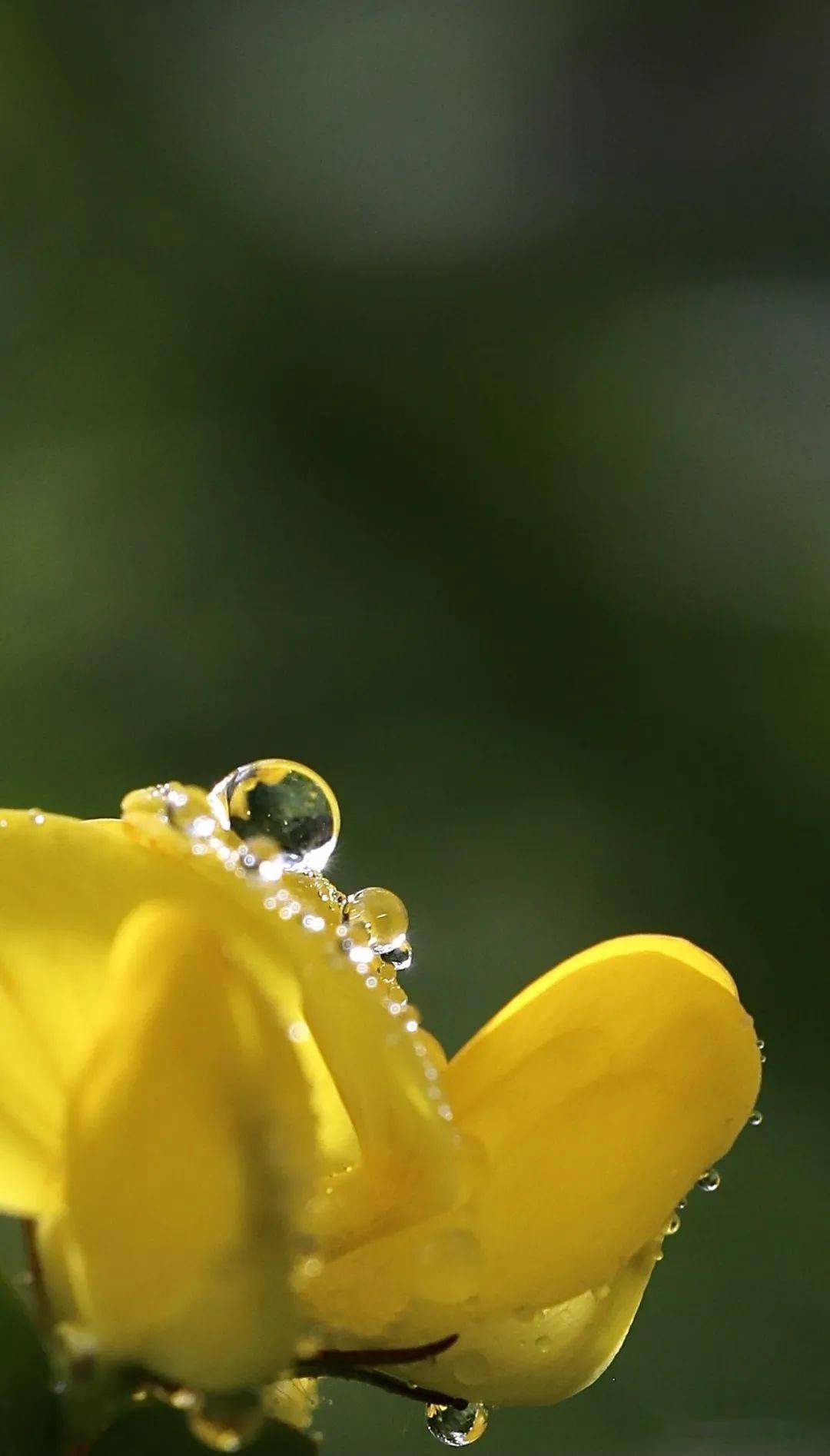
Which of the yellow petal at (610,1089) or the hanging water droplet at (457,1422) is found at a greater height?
the yellow petal at (610,1089)

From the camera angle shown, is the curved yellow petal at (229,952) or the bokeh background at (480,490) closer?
the curved yellow petal at (229,952)

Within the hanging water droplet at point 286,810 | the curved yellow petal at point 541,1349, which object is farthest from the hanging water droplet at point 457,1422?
the hanging water droplet at point 286,810

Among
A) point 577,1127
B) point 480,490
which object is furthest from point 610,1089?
point 480,490

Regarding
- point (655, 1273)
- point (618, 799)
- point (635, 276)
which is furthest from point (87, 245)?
point (655, 1273)

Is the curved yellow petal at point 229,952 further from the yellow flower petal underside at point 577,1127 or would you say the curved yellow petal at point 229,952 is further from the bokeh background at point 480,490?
the bokeh background at point 480,490

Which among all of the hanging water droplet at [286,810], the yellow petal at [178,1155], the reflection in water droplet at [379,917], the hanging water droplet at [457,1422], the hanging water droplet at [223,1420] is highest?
the hanging water droplet at [286,810]

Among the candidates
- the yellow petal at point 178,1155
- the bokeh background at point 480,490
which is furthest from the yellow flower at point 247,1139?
the bokeh background at point 480,490

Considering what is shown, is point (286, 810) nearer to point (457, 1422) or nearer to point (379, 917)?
point (379, 917)

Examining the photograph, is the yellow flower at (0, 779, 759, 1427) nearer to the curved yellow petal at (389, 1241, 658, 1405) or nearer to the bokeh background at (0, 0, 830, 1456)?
the curved yellow petal at (389, 1241, 658, 1405)
